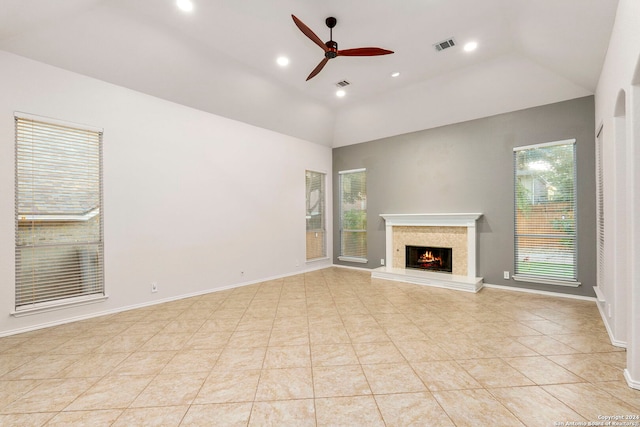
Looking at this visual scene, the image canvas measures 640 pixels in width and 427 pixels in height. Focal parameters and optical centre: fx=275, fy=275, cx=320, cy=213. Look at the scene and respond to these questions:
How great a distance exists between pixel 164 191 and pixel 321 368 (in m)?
3.62

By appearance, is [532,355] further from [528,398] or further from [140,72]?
[140,72]

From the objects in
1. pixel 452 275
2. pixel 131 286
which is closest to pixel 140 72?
pixel 131 286

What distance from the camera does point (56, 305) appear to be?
135 inches

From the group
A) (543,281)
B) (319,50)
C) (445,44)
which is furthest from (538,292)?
(319,50)

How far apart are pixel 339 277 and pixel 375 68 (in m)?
4.15

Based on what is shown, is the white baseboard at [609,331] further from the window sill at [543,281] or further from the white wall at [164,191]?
the white wall at [164,191]

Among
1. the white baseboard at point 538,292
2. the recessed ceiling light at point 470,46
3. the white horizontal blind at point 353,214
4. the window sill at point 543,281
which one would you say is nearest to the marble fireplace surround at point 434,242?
the white baseboard at point 538,292

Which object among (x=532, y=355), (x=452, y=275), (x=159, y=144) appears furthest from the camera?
(x=452, y=275)

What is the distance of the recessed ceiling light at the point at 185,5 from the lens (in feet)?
10.3

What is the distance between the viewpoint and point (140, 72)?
12.8 ft

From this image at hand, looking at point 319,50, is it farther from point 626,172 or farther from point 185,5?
point 626,172

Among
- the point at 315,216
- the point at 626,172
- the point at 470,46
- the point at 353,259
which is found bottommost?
the point at 353,259

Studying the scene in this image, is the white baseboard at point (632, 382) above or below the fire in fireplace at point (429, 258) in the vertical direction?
below

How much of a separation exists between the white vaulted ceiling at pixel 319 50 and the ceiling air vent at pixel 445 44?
0.06 meters
